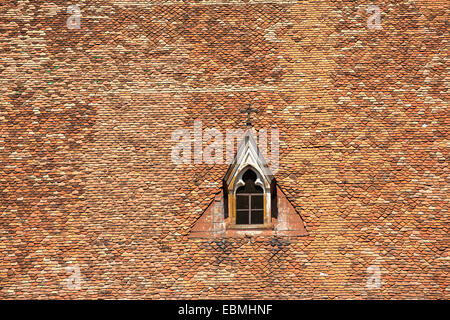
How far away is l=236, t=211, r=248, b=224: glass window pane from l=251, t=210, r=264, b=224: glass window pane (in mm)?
191

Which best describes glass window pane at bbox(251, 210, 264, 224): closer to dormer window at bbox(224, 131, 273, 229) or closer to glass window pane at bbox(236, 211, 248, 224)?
dormer window at bbox(224, 131, 273, 229)

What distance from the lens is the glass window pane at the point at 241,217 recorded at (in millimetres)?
14609

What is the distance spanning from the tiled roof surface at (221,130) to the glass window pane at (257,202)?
2.25 feet

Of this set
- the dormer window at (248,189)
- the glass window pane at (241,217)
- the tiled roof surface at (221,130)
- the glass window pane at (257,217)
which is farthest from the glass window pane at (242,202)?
the tiled roof surface at (221,130)

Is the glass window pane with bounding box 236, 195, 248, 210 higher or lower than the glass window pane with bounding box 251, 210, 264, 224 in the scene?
higher

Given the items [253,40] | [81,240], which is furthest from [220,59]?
[81,240]

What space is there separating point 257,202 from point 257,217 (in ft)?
1.34

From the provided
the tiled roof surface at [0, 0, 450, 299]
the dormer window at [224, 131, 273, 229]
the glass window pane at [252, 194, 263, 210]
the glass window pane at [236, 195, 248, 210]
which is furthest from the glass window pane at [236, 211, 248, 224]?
the tiled roof surface at [0, 0, 450, 299]

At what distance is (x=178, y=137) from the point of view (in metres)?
15.3

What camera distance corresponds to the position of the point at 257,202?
575 inches

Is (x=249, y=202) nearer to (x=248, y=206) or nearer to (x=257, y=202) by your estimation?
(x=248, y=206)

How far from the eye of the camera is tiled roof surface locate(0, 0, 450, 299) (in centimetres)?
1386

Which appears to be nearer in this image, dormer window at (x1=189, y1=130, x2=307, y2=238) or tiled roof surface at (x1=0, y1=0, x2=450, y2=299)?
tiled roof surface at (x1=0, y1=0, x2=450, y2=299)

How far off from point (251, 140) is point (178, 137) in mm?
2229
